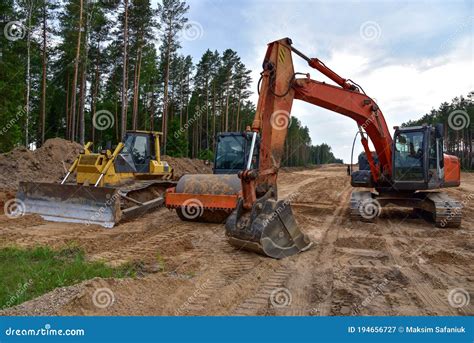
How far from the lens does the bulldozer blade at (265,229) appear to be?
5973 millimetres

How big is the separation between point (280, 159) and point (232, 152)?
4.05m

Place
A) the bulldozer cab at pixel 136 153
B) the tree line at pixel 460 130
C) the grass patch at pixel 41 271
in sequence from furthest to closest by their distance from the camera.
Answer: the tree line at pixel 460 130
the bulldozer cab at pixel 136 153
the grass patch at pixel 41 271

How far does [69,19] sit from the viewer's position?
2530 cm

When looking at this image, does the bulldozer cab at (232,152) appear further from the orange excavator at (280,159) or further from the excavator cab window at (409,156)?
the excavator cab window at (409,156)

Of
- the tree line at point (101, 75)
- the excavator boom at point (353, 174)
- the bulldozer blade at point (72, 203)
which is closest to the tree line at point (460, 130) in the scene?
the tree line at point (101, 75)

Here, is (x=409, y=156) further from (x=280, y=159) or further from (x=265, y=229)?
(x=265, y=229)

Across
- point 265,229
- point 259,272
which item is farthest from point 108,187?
point 259,272

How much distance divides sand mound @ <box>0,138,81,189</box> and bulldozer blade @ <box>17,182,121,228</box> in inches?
220

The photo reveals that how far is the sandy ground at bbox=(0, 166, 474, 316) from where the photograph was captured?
4.09 meters

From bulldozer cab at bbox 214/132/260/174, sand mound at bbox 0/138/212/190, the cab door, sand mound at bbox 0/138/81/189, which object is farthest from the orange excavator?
sand mound at bbox 0/138/81/189

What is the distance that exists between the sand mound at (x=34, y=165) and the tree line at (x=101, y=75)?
272 centimetres

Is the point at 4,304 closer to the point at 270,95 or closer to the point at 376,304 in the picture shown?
the point at 376,304

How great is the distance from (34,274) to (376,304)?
13.8 ft

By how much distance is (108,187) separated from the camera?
10039mm
